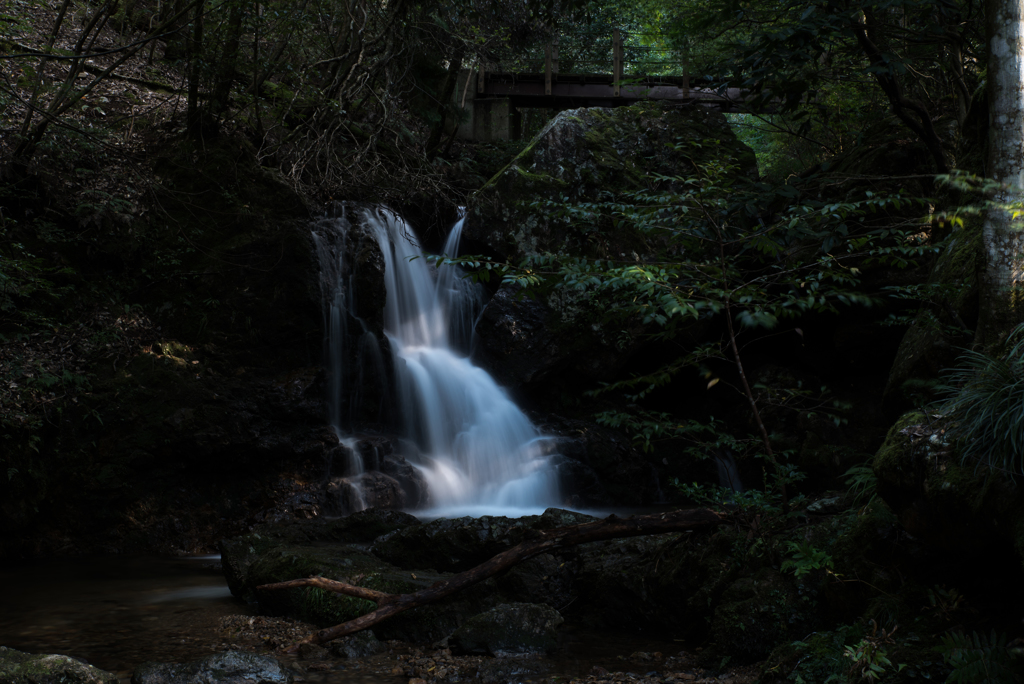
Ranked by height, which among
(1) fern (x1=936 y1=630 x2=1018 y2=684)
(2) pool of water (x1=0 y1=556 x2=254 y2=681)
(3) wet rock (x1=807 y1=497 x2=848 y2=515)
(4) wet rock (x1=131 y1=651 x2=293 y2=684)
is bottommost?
(2) pool of water (x1=0 y1=556 x2=254 y2=681)

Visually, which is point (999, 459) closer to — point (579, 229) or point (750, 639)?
point (750, 639)

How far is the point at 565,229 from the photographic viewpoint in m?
10.8

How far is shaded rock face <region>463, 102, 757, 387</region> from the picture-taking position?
34.5 feet

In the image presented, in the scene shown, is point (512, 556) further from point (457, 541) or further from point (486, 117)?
point (486, 117)

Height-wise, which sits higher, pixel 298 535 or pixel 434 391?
pixel 434 391

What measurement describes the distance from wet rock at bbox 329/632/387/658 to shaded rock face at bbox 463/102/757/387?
6382 millimetres

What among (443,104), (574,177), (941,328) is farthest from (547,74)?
(941,328)

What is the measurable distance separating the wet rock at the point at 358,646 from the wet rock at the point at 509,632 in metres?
0.50

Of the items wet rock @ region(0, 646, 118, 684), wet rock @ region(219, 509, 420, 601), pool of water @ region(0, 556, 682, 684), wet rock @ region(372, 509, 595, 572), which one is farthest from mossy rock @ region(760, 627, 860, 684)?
wet rock @ region(219, 509, 420, 601)

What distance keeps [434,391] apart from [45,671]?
22.6 feet

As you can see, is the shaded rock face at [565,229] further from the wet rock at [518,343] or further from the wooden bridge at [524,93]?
the wooden bridge at [524,93]

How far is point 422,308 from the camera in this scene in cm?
1114

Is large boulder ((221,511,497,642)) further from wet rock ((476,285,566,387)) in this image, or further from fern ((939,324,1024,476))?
wet rock ((476,285,566,387))

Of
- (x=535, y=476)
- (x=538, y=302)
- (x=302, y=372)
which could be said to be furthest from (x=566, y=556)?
(x=538, y=302)
